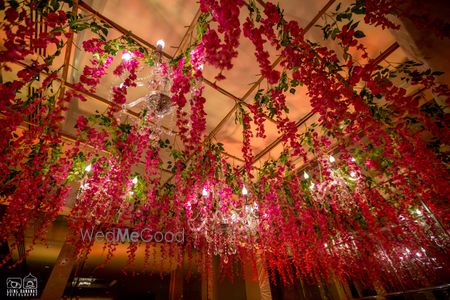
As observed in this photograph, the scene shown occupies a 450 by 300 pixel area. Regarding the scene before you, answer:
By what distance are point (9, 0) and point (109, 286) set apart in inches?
387

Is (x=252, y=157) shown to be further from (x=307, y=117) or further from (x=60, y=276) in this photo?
(x=60, y=276)

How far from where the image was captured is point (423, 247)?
4.58 meters

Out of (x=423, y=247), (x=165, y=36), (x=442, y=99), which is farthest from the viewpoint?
(x=423, y=247)

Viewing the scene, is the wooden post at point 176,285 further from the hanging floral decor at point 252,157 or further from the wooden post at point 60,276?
the wooden post at point 60,276

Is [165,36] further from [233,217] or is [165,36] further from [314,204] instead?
[314,204]

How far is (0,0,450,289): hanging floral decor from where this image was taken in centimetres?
228

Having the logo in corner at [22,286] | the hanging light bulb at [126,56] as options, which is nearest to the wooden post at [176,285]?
the logo in corner at [22,286]

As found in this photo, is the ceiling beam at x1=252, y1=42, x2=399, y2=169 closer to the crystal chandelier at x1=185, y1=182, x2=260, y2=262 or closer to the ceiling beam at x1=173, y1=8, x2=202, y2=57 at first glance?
the crystal chandelier at x1=185, y1=182, x2=260, y2=262

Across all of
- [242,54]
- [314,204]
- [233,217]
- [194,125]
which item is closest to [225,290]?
[233,217]

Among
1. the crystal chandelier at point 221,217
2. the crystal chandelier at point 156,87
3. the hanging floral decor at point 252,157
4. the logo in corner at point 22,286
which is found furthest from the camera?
the logo in corner at point 22,286

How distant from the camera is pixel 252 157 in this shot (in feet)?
12.2

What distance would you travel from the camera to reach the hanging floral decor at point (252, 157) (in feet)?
7.48

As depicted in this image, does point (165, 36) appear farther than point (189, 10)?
Yes

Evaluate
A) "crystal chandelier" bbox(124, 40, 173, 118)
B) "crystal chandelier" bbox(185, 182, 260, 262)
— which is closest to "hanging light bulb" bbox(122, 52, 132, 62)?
"crystal chandelier" bbox(124, 40, 173, 118)
